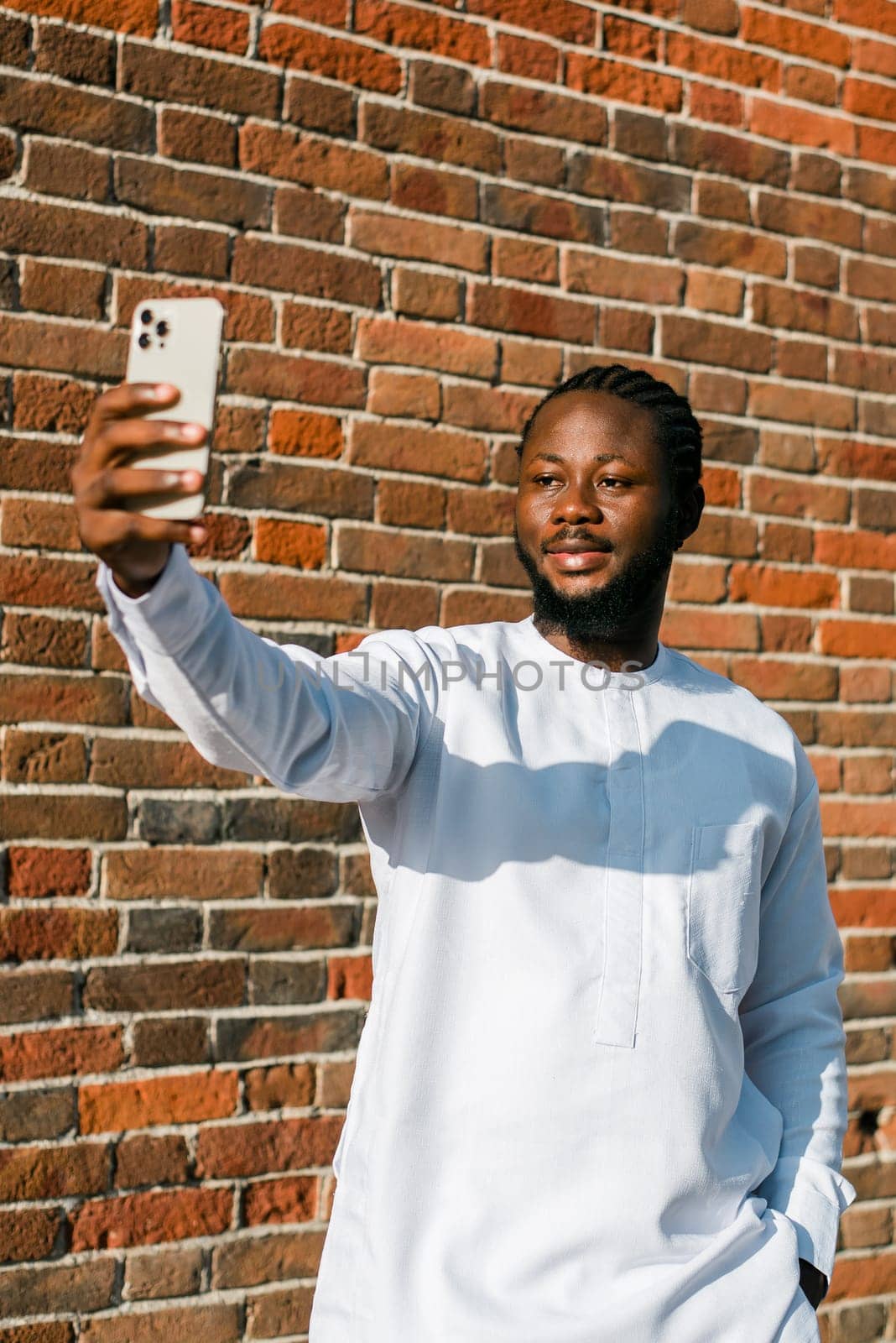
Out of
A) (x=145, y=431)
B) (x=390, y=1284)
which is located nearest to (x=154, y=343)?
(x=145, y=431)

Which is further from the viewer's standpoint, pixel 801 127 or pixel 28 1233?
pixel 801 127

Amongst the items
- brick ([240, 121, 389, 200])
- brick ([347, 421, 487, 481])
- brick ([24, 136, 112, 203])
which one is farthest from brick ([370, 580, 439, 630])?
brick ([24, 136, 112, 203])

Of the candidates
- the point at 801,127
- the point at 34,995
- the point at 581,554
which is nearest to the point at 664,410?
the point at 581,554

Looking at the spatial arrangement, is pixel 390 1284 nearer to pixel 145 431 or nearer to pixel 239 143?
pixel 145 431

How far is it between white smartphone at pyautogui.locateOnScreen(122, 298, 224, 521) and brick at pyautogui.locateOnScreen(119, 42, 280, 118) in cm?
120

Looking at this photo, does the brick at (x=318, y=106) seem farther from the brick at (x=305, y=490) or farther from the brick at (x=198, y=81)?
the brick at (x=305, y=490)

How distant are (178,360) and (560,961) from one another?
829 mm

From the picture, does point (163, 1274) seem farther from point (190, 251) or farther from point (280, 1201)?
point (190, 251)

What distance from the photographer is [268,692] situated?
1127 mm

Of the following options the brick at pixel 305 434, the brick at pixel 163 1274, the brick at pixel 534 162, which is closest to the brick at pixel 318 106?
the brick at pixel 534 162

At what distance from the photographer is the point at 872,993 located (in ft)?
8.32

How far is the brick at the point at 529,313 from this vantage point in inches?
90.8

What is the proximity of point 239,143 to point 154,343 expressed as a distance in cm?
128

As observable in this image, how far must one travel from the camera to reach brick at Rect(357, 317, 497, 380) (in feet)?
7.27
